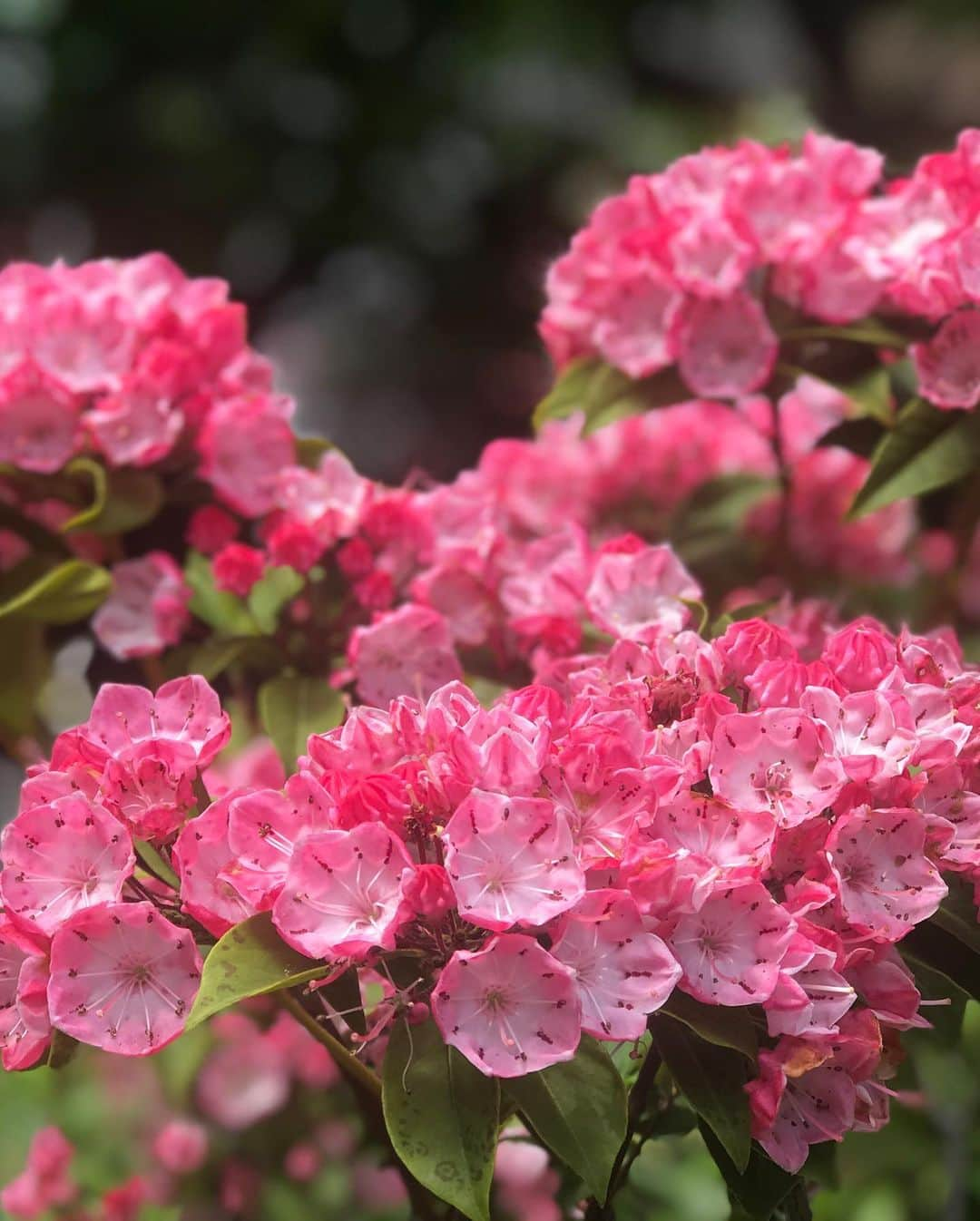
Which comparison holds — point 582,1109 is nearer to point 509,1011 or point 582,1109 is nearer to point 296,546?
point 509,1011

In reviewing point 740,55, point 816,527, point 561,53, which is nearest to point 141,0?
point 561,53

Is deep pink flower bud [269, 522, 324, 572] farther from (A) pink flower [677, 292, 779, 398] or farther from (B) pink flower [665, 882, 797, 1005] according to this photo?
(B) pink flower [665, 882, 797, 1005]

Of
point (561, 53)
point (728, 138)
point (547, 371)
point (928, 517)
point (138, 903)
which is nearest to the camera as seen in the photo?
point (138, 903)

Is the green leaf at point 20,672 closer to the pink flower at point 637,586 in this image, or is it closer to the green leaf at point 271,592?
the green leaf at point 271,592

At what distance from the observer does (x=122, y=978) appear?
2.28 ft

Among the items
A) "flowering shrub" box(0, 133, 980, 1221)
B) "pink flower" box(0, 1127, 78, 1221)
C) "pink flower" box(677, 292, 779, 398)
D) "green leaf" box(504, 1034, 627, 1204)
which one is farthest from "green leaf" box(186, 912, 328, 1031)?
"pink flower" box(0, 1127, 78, 1221)

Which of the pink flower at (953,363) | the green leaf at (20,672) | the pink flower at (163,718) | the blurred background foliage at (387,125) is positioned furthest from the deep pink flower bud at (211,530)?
the blurred background foliage at (387,125)

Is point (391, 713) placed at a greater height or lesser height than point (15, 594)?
greater

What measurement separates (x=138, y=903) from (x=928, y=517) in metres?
0.90

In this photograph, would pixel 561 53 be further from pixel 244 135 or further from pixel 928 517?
pixel 928 517

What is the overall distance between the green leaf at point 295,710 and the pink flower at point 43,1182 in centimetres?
52

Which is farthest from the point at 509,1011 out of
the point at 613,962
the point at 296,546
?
the point at 296,546

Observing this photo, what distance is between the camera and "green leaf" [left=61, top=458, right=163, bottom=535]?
1.10 metres

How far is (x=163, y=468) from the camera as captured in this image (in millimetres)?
1159
